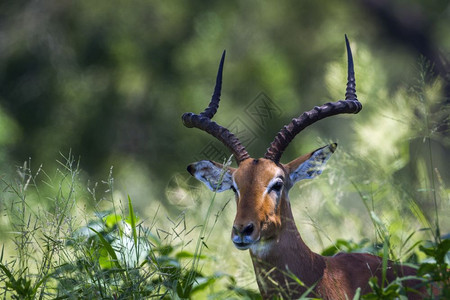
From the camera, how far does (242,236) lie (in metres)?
3.59

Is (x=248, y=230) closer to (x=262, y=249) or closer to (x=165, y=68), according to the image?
(x=262, y=249)

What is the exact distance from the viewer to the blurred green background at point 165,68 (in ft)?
34.8

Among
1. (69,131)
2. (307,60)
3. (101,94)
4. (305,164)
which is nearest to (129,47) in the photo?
(101,94)

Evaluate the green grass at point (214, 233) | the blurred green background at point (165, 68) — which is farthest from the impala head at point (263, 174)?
the blurred green background at point (165, 68)

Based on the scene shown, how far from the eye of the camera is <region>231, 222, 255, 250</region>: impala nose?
3.58 metres

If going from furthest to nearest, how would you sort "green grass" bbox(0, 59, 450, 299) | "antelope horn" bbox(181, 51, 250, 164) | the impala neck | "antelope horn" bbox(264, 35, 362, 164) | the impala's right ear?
the impala's right ear → "antelope horn" bbox(181, 51, 250, 164) → "antelope horn" bbox(264, 35, 362, 164) → the impala neck → "green grass" bbox(0, 59, 450, 299)

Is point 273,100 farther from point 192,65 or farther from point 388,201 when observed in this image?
point 388,201

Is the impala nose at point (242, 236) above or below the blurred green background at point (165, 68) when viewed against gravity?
below

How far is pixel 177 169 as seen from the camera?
10586mm

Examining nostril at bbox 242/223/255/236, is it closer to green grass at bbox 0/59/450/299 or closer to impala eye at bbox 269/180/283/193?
green grass at bbox 0/59/450/299

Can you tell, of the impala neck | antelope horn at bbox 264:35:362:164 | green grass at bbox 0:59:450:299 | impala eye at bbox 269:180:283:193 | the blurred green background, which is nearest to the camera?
green grass at bbox 0:59:450:299

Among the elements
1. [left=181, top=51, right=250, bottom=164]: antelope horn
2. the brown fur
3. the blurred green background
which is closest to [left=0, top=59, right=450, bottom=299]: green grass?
the brown fur

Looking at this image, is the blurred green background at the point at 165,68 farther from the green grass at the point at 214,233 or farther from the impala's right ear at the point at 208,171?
the impala's right ear at the point at 208,171

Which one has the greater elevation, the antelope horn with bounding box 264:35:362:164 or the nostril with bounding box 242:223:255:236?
the antelope horn with bounding box 264:35:362:164
